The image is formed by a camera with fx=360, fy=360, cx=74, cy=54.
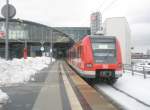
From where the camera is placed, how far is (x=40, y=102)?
11.4 meters

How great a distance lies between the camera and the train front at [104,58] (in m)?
20.9

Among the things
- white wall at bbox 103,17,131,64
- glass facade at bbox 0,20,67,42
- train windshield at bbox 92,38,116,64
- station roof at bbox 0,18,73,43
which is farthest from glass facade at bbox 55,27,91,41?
train windshield at bbox 92,38,116,64

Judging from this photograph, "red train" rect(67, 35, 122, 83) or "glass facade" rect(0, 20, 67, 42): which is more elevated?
"glass facade" rect(0, 20, 67, 42)

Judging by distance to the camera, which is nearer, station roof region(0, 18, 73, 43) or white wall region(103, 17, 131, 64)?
white wall region(103, 17, 131, 64)

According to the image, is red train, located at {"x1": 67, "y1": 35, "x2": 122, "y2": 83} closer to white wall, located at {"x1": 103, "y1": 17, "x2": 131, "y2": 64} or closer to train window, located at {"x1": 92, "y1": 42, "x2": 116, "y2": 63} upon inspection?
train window, located at {"x1": 92, "y1": 42, "x2": 116, "y2": 63}

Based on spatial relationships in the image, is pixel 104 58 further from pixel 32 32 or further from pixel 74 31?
pixel 74 31

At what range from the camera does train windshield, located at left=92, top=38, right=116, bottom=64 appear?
21.3 m

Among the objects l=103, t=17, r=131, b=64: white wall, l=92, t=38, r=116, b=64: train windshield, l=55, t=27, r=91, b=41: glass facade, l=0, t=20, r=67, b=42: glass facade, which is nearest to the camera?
l=92, t=38, r=116, b=64: train windshield

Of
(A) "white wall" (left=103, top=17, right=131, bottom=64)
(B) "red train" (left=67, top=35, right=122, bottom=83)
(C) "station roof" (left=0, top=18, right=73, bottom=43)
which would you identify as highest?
(C) "station roof" (left=0, top=18, right=73, bottom=43)

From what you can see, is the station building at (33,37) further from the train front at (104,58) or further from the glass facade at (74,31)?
the train front at (104,58)

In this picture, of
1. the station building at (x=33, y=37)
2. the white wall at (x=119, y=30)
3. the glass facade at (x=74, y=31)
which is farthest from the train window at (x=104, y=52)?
the glass facade at (x=74, y=31)

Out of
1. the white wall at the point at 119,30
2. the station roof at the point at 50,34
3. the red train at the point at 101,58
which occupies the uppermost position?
the station roof at the point at 50,34

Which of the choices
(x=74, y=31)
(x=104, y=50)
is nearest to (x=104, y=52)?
(x=104, y=50)

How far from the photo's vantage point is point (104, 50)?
21.7 meters
